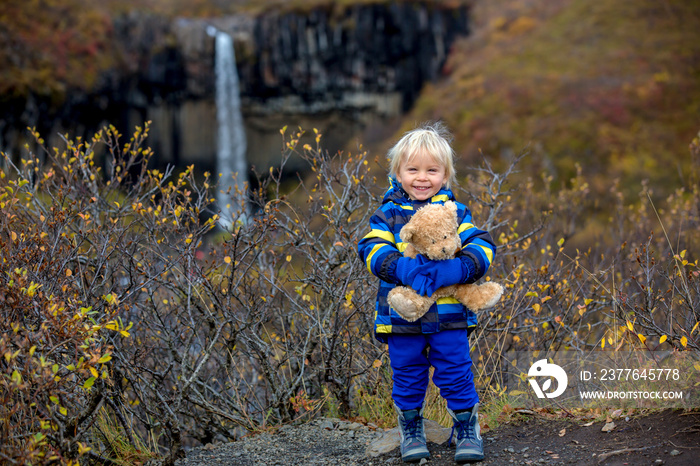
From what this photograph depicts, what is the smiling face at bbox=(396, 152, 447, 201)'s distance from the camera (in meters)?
2.80

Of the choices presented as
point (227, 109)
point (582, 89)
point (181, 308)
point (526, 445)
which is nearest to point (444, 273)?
point (526, 445)

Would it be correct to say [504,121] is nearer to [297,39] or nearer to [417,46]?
[417,46]

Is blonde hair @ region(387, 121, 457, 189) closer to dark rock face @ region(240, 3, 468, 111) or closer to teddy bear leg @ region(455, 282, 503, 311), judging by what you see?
teddy bear leg @ region(455, 282, 503, 311)

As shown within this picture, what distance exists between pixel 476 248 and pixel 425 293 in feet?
1.05

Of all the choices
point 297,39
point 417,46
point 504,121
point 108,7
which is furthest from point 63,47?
point 504,121

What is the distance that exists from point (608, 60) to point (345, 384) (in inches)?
1169

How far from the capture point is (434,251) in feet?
8.36

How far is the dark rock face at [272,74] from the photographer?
99.8 feet

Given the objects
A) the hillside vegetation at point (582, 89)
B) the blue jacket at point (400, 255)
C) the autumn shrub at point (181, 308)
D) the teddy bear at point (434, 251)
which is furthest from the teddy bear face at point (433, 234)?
the hillside vegetation at point (582, 89)

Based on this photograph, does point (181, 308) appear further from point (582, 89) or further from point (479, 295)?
point (582, 89)

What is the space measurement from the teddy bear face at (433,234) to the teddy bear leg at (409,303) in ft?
0.62

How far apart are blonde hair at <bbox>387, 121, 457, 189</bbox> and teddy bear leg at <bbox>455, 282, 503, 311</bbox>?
0.60 meters

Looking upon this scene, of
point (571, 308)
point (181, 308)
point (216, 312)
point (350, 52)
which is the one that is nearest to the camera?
point (216, 312)

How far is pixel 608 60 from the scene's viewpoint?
93.7ft
